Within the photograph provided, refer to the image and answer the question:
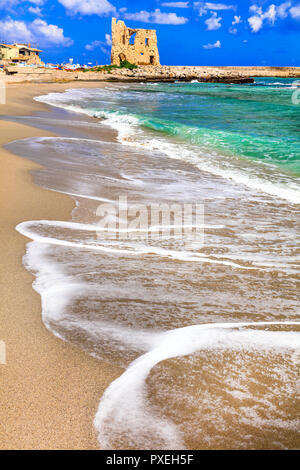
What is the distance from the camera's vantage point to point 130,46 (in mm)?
80562

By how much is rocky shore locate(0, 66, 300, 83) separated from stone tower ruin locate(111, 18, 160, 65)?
11.0 feet

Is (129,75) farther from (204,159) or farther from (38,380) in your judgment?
(38,380)

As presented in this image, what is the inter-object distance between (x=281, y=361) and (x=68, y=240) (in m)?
1.87

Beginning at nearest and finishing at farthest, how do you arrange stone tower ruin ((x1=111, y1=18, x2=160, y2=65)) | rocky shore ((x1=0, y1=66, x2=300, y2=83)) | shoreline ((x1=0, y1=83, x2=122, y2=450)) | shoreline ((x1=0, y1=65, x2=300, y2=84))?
shoreline ((x1=0, y1=83, x2=122, y2=450)), shoreline ((x1=0, y1=65, x2=300, y2=84)), rocky shore ((x1=0, y1=66, x2=300, y2=83)), stone tower ruin ((x1=111, y1=18, x2=160, y2=65))

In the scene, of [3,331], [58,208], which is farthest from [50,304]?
[58,208]

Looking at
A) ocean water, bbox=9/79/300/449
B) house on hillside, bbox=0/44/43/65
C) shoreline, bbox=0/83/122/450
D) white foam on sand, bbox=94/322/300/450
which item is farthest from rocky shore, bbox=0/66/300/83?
white foam on sand, bbox=94/322/300/450

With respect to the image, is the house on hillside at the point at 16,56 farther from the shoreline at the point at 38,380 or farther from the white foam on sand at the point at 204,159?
the shoreline at the point at 38,380

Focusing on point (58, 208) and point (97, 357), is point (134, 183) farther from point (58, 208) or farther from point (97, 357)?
point (97, 357)

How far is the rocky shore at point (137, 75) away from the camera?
1796 inches

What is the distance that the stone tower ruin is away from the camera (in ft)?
254

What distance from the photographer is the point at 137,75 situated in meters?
70.1

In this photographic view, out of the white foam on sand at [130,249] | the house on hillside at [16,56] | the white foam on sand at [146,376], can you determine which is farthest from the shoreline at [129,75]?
the white foam on sand at [146,376]

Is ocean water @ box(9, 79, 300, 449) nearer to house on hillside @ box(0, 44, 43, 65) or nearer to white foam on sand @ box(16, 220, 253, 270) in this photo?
white foam on sand @ box(16, 220, 253, 270)

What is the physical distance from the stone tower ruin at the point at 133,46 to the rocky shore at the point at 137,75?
11.0 ft
